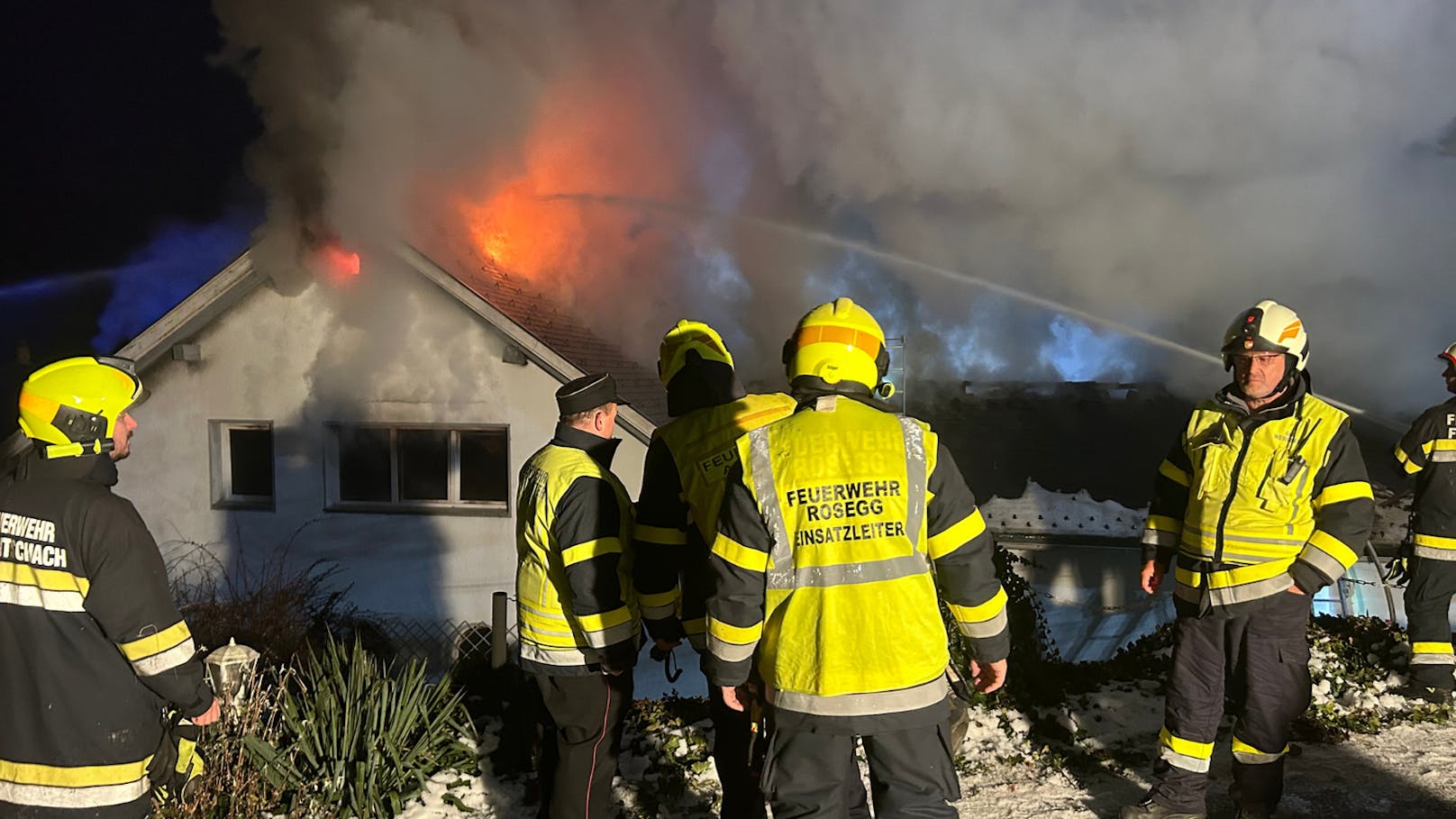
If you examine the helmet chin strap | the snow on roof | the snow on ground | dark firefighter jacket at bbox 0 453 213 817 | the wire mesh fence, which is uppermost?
the helmet chin strap

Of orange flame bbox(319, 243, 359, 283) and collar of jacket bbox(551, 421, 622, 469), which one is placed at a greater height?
orange flame bbox(319, 243, 359, 283)

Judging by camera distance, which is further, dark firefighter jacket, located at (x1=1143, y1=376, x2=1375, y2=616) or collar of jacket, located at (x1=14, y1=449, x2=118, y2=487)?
dark firefighter jacket, located at (x1=1143, y1=376, x2=1375, y2=616)

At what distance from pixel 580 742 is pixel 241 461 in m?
8.83

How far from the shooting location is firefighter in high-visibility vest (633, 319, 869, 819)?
291 centimetres

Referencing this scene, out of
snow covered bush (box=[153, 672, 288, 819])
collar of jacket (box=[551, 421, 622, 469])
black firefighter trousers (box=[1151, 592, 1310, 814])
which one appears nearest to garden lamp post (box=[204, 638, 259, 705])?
snow covered bush (box=[153, 672, 288, 819])

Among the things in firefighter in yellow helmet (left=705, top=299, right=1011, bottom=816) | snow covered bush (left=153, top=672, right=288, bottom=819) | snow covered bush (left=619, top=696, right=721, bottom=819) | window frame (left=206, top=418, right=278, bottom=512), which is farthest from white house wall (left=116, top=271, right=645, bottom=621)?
firefighter in yellow helmet (left=705, top=299, right=1011, bottom=816)

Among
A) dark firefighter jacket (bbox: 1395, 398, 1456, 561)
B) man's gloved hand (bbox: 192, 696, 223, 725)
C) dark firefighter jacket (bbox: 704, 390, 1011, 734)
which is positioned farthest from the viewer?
dark firefighter jacket (bbox: 1395, 398, 1456, 561)

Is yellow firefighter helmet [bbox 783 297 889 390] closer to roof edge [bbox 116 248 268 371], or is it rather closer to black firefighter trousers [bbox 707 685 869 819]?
black firefighter trousers [bbox 707 685 869 819]

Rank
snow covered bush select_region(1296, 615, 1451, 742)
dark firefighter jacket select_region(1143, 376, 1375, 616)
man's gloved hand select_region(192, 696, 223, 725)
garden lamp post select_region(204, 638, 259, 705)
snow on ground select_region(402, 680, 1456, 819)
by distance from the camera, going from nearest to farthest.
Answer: man's gloved hand select_region(192, 696, 223, 725) < dark firefighter jacket select_region(1143, 376, 1375, 616) < snow on ground select_region(402, 680, 1456, 819) < garden lamp post select_region(204, 638, 259, 705) < snow covered bush select_region(1296, 615, 1451, 742)

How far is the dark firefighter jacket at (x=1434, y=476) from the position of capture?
179 inches

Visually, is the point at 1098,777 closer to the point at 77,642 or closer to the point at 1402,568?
the point at 1402,568

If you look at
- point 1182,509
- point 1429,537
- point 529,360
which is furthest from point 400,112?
point 1429,537

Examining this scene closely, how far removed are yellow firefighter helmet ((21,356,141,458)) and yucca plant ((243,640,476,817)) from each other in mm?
1624

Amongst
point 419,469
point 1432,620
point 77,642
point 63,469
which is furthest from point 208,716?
point 419,469
